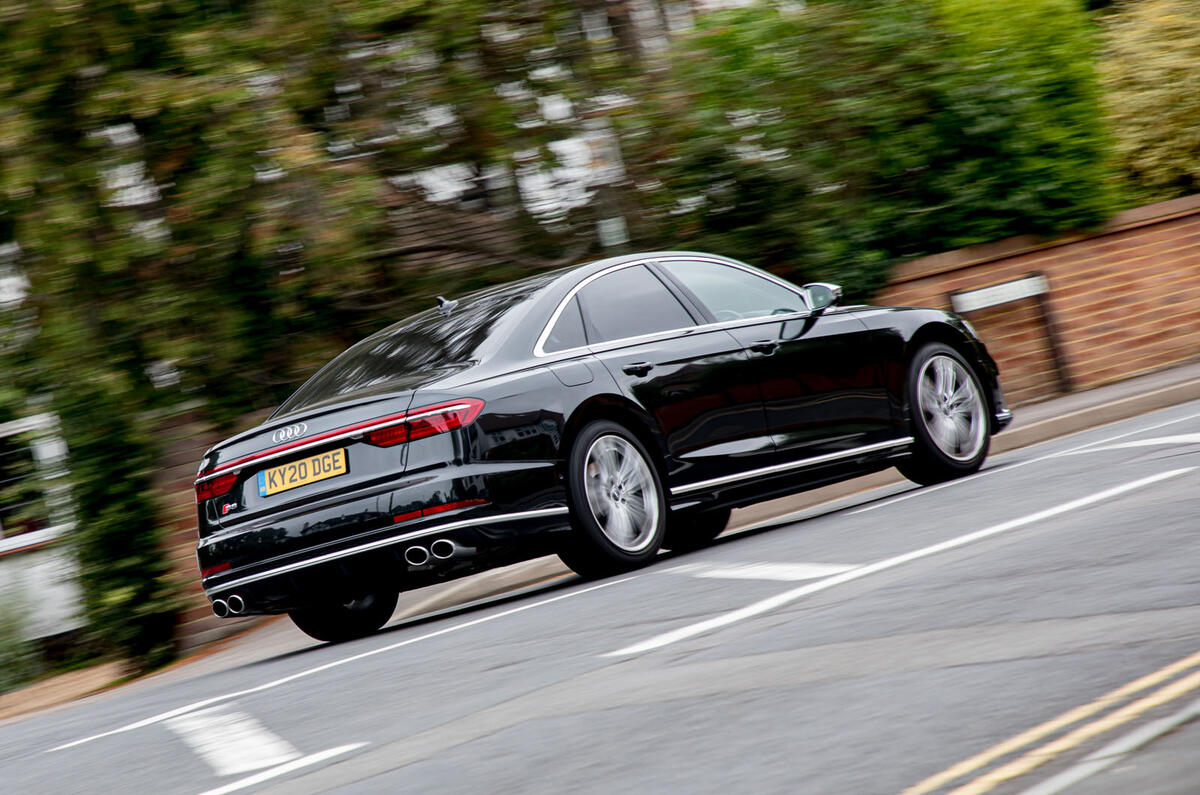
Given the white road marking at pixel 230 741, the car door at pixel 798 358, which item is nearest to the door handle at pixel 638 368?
the car door at pixel 798 358

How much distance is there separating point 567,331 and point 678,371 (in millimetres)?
647

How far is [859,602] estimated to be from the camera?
18.0 feet

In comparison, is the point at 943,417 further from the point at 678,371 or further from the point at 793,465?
the point at 678,371

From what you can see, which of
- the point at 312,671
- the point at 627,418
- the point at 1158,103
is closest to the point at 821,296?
the point at 627,418

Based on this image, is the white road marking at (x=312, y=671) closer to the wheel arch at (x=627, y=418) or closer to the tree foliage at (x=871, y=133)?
the wheel arch at (x=627, y=418)

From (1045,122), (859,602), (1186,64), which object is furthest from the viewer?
(1186,64)

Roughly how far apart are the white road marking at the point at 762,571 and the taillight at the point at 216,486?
209cm

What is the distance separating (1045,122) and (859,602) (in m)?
11.0

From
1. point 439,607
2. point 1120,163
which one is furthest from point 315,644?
point 1120,163

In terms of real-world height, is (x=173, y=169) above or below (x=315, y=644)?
above

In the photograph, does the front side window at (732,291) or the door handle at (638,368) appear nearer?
the door handle at (638,368)

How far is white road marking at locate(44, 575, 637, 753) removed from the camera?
5949mm

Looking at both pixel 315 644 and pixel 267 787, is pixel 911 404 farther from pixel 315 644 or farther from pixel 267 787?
pixel 267 787

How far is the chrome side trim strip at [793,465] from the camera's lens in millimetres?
7949
